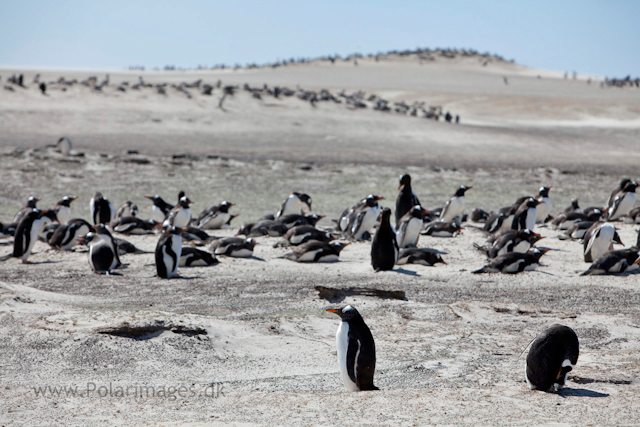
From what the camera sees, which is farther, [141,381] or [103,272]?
[103,272]

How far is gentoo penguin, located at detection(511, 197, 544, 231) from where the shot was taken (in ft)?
Result: 36.6

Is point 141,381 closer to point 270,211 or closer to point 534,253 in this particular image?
point 534,253

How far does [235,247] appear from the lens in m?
9.75

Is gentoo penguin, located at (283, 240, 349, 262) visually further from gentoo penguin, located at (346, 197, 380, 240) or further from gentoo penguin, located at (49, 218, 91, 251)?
gentoo penguin, located at (49, 218, 91, 251)

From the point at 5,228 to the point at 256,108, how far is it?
21.0 metres

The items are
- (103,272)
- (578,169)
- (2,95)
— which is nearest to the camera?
(103,272)

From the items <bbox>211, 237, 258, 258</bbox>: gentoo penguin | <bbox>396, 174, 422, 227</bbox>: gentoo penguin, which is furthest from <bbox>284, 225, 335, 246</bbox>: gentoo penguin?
<bbox>396, 174, 422, 227</bbox>: gentoo penguin

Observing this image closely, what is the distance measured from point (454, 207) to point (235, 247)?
5.07 meters

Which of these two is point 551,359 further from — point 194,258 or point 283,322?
point 194,258

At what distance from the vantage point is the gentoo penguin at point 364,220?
37.1 feet

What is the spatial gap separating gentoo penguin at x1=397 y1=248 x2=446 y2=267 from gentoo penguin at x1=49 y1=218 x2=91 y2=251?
517cm

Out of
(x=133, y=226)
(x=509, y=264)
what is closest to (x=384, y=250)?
(x=509, y=264)

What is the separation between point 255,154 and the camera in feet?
70.7

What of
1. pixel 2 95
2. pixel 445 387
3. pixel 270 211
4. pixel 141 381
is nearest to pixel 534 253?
pixel 445 387
